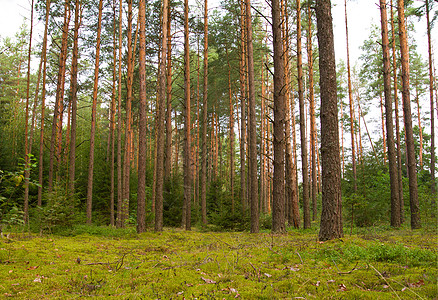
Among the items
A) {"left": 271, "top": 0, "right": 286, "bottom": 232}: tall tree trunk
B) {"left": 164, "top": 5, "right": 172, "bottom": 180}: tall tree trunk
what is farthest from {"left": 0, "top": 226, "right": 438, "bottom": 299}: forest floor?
{"left": 164, "top": 5, "right": 172, "bottom": 180}: tall tree trunk

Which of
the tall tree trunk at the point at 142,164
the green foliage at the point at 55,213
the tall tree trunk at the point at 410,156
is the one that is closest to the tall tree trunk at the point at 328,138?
the tall tree trunk at the point at 142,164

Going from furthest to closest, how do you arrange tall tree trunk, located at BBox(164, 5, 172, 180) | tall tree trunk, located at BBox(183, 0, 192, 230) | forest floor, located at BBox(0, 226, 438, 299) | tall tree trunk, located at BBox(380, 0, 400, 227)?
tall tree trunk, located at BBox(164, 5, 172, 180), tall tree trunk, located at BBox(183, 0, 192, 230), tall tree trunk, located at BBox(380, 0, 400, 227), forest floor, located at BBox(0, 226, 438, 299)

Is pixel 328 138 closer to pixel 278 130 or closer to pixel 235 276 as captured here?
pixel 278 130

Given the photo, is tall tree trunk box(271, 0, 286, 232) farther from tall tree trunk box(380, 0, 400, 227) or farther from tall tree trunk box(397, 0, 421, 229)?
tall tree trunk box(397, 0, 421, 229)

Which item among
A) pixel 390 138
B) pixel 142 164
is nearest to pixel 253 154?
pixel 142 164

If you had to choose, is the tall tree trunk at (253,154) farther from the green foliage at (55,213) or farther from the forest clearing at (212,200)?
the green foliage at (55,213)

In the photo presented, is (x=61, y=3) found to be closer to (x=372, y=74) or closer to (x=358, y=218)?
(x=358, y=218)

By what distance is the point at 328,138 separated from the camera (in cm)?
576

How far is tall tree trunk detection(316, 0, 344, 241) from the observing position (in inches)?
218

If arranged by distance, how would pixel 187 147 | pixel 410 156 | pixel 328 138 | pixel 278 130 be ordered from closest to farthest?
1. pixel 328 138
2. pixel 278 130
3. pixel 410 156
4. pixel 187 147

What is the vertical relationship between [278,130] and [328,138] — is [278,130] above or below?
above

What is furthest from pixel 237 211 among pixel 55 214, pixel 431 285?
pixel 431 285

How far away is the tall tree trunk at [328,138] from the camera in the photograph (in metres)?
5.53

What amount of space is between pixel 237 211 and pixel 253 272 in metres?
9.70
